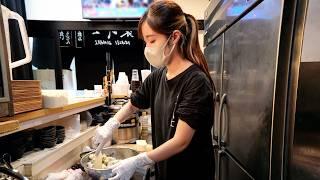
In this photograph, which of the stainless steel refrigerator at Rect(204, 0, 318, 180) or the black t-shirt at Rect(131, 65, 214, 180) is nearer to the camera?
the stainless steel refrigerator at Rect(204, 0, 318, 180)

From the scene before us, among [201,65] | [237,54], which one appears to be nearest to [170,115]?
[201,65]

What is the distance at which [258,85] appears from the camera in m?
1.10

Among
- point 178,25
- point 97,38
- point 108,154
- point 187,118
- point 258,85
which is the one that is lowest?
point 108,154

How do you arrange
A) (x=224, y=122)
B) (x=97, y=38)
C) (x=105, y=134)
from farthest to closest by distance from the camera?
(x=97, y=38) → (x=224, y=122) → (x=105, y=134)

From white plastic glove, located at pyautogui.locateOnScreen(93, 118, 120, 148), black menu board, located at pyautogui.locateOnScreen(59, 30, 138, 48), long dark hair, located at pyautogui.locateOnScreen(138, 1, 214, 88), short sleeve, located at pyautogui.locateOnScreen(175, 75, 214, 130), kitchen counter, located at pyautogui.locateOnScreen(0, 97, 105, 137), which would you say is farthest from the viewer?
black menu board, located at pyautogui.locateOnScreen(59, 30, 138, 48)

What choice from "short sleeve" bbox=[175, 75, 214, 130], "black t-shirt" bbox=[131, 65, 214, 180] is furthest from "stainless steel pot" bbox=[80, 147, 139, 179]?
"short sleeve" bbox=[175, 75, 214, 130]

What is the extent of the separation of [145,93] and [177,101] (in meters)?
0.37

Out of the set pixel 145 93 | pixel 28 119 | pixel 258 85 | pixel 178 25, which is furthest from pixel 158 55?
pixel 28 119

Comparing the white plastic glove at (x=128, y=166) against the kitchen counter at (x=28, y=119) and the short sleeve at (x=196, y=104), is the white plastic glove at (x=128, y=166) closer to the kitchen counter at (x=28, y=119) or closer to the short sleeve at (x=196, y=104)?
the short sleeve at (x=196, y=104)

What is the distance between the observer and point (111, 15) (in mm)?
3494

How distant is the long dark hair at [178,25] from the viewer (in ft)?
3.94

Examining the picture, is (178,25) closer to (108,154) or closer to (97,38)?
(108,154)

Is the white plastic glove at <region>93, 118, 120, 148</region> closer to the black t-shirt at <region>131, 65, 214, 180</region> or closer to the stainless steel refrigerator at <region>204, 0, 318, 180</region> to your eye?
the black t-shirt at <region>131, 65, 214, 180</region>

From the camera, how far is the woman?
106 cm
